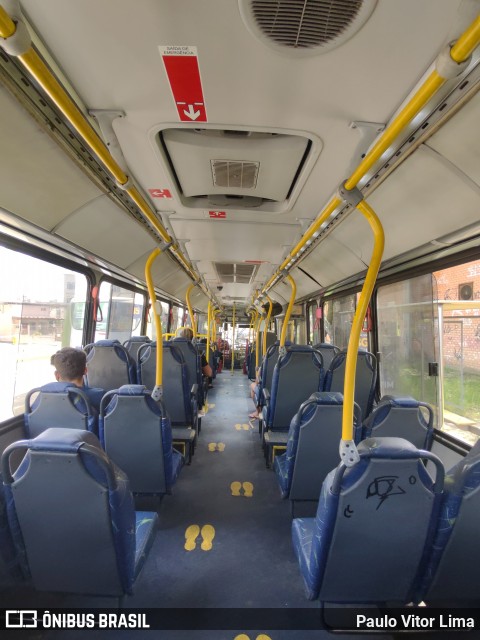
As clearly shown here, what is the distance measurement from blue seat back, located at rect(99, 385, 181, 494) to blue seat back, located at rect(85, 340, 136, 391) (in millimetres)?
1354

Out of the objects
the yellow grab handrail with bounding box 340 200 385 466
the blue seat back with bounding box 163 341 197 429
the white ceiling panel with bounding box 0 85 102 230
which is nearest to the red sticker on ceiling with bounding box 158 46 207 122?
the white ceiling panel with bounding box 0 85 102 230

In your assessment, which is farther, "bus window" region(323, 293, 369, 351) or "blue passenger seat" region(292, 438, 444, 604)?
"bus window" region(323, 293, 369, 351)

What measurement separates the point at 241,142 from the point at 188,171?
0.60 meters

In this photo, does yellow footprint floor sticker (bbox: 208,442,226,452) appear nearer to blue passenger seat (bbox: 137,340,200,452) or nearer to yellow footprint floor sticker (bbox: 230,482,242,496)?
blue passenger seat (bbox: 137,340,200,452)

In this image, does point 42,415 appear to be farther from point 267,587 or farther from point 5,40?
point 5,40

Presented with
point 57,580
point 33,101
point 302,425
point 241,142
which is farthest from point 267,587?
point 33,101

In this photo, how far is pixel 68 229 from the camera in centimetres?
317

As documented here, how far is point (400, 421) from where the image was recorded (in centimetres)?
288

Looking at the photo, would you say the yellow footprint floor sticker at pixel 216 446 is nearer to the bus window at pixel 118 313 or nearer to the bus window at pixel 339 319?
the bus window at pixel 118 313

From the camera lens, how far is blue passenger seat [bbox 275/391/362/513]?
8.99 ft

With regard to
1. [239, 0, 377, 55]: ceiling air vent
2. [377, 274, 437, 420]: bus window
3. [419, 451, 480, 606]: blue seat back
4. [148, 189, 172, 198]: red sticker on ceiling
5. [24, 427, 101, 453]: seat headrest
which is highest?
[148, 189, 172, 198]: red sticker on ceiling

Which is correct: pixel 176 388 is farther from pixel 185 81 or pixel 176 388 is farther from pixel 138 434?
pixel 185 81

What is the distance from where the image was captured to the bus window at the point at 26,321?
10.9 feet

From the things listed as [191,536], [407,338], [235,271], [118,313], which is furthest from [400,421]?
[118,313]
